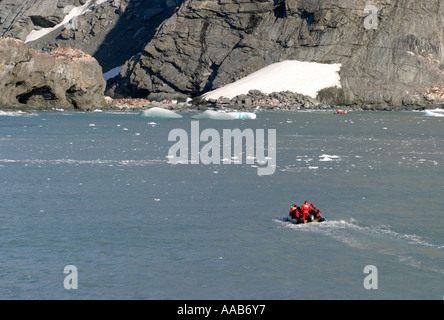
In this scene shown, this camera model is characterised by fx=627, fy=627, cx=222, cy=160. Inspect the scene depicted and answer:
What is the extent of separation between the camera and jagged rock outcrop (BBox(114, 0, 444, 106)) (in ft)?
412

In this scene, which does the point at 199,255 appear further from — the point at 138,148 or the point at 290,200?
the point at 138,148

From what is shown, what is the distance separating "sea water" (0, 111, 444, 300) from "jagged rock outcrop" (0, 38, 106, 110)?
2071 inches

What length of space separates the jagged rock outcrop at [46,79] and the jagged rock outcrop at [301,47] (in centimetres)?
4097

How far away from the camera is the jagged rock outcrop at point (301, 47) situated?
4948 inches

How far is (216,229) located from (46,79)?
Result: 74.5 metres

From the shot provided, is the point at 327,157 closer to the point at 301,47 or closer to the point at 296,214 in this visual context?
the point at 296,214

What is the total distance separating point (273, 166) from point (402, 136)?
23.6 m

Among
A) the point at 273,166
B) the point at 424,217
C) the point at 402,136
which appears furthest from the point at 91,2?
the point at 424,217

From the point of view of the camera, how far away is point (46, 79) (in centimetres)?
8706

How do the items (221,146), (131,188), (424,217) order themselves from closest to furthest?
(424,217), (131,188), (221,146)

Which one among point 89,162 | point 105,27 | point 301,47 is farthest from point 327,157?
point 105,27

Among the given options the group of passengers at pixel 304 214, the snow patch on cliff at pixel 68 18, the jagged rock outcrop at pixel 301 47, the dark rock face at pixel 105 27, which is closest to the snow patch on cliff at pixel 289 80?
the jagged rock outcrop at pixel 301 47

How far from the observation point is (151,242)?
53.5ft
